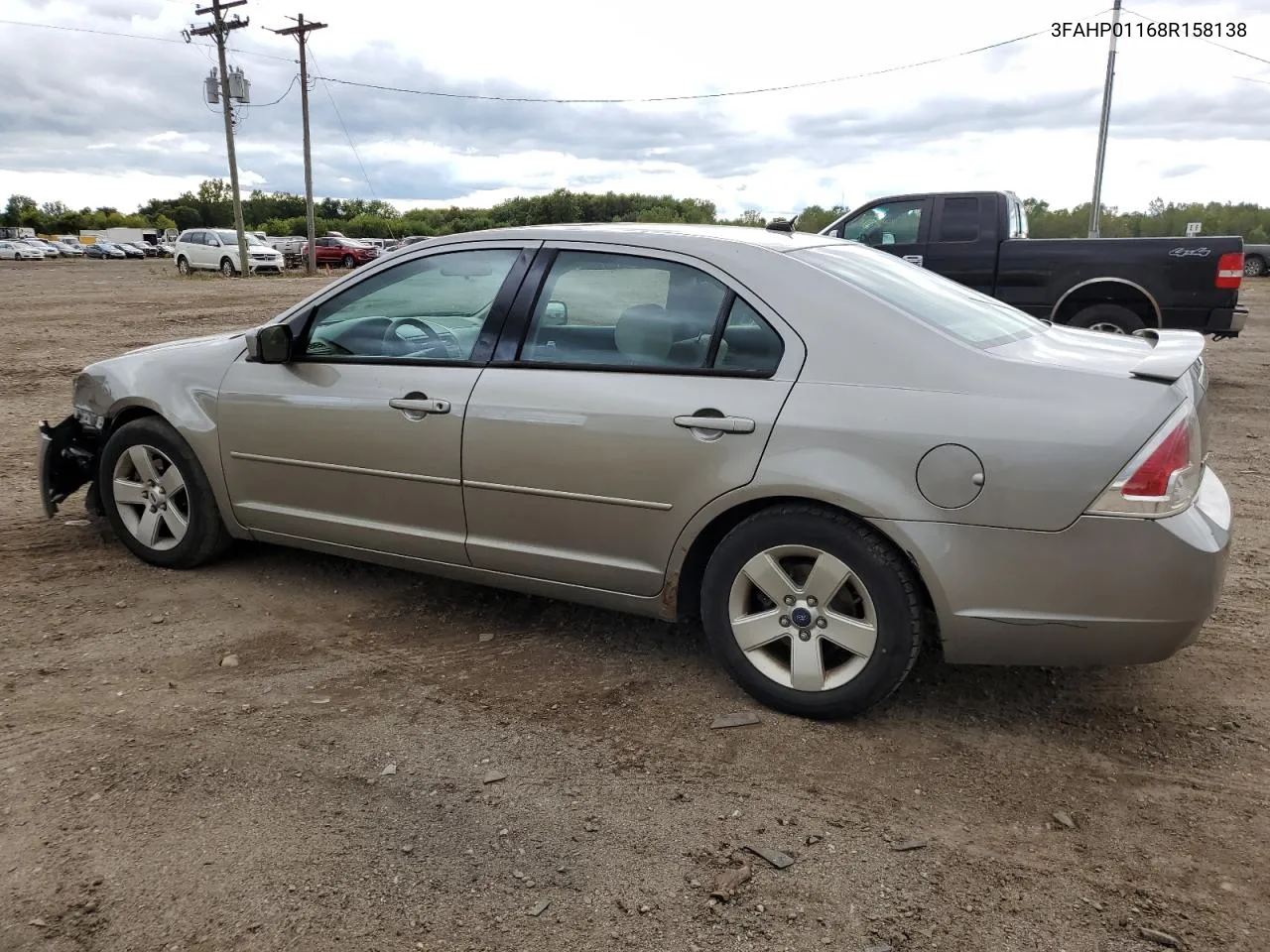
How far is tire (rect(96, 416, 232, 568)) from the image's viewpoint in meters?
4.57

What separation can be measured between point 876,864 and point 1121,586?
3.50 ft

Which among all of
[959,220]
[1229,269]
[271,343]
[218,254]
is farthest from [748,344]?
[218,254]

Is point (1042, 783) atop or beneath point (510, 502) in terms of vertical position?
beneath

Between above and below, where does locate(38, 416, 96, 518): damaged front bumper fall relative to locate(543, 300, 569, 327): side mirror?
below

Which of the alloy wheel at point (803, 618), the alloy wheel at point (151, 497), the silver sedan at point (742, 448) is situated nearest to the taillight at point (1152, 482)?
the silver sedan at point (742, 448)

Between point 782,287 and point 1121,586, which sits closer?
point 1121,586

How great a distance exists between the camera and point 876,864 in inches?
104

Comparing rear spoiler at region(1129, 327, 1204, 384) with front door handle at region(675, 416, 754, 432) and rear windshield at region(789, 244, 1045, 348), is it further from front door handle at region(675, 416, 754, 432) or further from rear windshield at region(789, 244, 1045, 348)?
front door handle at region(675, 416, 754, 432)

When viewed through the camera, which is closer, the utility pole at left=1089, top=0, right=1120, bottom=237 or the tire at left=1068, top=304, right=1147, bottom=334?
the tire at left=1068, top=304, right=1147, bottom=334

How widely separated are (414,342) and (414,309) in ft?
1.00

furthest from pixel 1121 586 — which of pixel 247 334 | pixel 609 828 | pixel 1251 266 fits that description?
pixel 1251 266

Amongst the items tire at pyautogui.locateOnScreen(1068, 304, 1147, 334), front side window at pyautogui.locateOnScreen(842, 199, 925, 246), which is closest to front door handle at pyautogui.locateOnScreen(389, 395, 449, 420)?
tire at pyautogui.locateOnScreen(1068, 304, 1147, 334)

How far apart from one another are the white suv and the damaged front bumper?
32.8 meters

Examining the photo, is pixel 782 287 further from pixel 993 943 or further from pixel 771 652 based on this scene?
pixel 993 943
